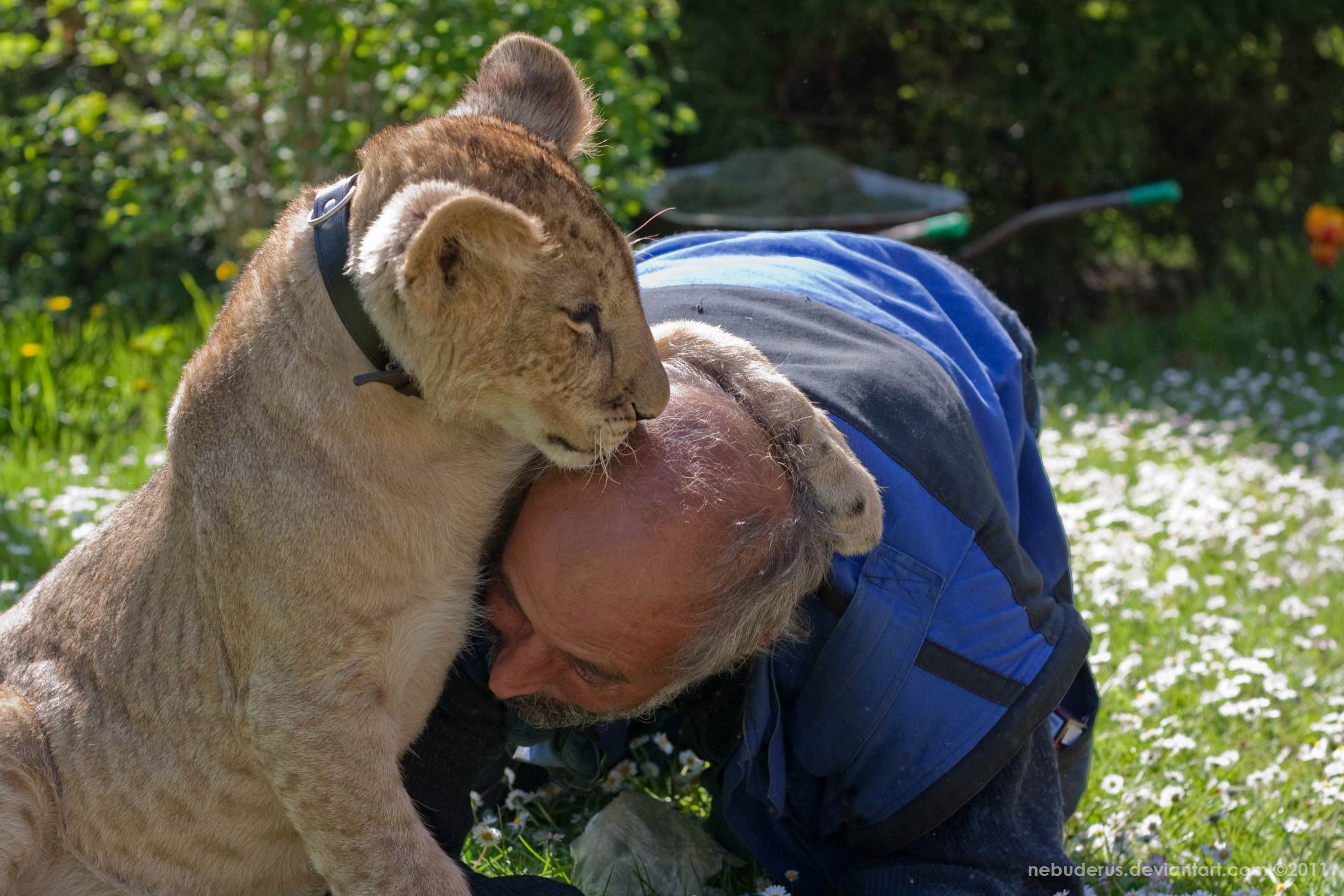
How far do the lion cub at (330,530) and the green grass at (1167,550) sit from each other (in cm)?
75

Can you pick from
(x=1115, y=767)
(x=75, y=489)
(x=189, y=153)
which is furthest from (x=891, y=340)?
(x=189, y=153)

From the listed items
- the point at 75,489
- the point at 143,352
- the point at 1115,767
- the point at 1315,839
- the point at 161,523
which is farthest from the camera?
the point at 143,352

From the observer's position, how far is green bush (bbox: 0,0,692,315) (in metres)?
6.02

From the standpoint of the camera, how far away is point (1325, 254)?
814 centimetres

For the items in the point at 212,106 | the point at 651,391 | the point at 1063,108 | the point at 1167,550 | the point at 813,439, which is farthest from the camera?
the point at 1063,108

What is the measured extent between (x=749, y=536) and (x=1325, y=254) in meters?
7.22

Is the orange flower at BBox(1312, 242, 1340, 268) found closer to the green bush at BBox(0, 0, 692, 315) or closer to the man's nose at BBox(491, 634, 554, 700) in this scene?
the green bush at BBox(0, 0, 692, 315)

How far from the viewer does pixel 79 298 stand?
7.85 metres

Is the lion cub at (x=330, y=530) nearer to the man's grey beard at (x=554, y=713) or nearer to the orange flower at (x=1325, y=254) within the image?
the man's grey beard at (x=554, y=713)

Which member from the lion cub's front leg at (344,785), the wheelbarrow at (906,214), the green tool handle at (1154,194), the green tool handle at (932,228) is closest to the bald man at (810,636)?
the lion cub's front leg at (344,785)

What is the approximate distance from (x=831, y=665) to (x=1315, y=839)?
1.39 metres

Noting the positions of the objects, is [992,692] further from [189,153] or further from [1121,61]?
[1121,61]

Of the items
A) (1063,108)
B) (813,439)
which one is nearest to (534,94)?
(813,439)

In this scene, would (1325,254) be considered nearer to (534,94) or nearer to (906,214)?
(906,214)
